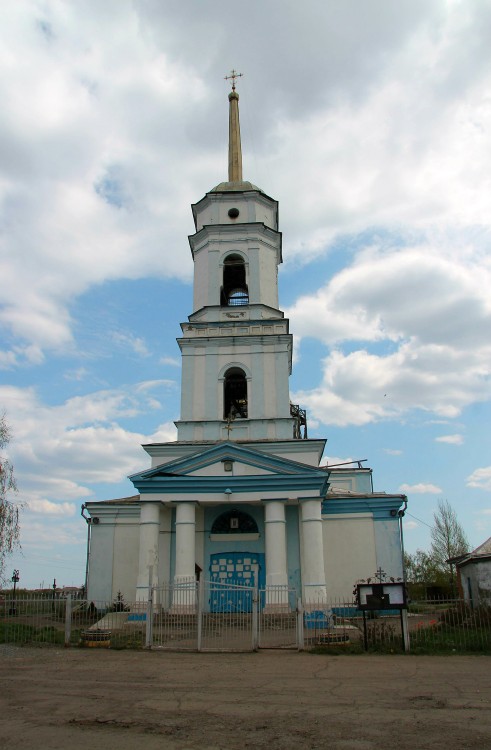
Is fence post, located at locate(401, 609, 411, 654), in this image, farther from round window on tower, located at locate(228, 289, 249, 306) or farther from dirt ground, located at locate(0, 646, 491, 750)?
round window on tower, located at locate(228, 289, 249, 306)

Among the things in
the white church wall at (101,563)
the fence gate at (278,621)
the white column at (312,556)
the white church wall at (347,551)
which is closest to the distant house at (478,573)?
the white church wall at (347,551)

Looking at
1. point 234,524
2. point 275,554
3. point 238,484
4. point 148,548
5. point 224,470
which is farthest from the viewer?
point 234,524

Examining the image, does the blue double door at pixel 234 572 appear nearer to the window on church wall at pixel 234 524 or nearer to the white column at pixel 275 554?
the window on church wall at pixel 234 524

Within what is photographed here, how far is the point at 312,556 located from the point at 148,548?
16.9 ft

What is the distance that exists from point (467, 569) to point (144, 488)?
44.6 feet

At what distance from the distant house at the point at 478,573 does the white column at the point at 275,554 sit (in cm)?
610

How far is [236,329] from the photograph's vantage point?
80.9 feet

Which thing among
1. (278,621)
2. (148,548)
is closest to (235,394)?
(148,548)

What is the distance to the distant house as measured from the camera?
71.1ft

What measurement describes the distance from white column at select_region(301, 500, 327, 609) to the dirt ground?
22.4ft

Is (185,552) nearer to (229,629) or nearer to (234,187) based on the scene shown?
(229,629)

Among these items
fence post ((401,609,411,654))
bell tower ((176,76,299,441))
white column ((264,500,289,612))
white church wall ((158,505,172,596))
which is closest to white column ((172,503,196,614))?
white church wall ((158,505,172,596))

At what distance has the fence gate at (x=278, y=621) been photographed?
14.2m

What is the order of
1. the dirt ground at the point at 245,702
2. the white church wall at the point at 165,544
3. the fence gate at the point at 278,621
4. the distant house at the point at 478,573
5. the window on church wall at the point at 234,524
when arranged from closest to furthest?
the dirt ground at the point at 245,702, the fence gate at the point at 278,621, the white church wall at the point at 165,544, the window on church wall at the point at 234,524, the distant house at the point at 478,573
